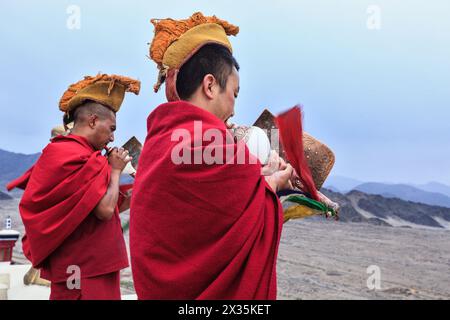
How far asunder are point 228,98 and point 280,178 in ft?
1.30

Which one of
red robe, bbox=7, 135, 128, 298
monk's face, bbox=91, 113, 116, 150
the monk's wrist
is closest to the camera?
red robe, bbox=7, 135, 128, 298

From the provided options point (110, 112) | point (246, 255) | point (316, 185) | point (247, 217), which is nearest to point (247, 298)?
point (246, 255)

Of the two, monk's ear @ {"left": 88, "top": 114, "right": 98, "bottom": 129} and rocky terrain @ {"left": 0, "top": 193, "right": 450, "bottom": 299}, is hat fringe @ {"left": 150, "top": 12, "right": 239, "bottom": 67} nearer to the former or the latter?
monk's ear @ {"left": 88, "top": 114, "right": 98, "bottom": 129}

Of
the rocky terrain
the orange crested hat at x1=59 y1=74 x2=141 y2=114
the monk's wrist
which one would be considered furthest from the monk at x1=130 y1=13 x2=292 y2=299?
the rocky terrain

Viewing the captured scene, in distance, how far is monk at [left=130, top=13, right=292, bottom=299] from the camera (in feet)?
6.42

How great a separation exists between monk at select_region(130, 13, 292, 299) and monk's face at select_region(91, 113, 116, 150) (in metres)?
1.44

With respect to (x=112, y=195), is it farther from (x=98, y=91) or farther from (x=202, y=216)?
(x=202, y=216)

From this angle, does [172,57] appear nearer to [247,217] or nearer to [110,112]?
[247,217]

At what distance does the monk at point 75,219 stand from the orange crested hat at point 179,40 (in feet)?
3.31

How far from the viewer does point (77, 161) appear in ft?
10.8

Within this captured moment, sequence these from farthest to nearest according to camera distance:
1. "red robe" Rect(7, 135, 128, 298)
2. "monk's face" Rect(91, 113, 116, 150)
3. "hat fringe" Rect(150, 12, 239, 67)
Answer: "monk's face" Rect(91, 113, 116, 150) < "red robe" Rect(7, 135, 128, 298) < "hat fringe" Rect(150, 12, 239, 67)

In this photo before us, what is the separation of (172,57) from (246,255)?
94 cm

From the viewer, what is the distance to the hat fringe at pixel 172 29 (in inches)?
97.2

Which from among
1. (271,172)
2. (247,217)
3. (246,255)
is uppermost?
(271,172)
